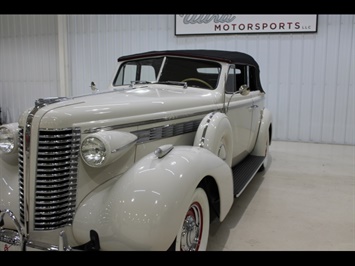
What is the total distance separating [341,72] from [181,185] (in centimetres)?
657

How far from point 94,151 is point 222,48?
663cm

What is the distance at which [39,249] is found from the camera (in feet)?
6.30

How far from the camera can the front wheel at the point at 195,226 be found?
2211 mm

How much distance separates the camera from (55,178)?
1976mm

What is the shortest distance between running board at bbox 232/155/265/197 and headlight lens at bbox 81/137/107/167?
1.47 metres

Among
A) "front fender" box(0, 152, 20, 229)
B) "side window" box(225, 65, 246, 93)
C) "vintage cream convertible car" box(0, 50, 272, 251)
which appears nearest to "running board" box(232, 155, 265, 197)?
"vintage cream convertible car" box(0, 50, 272, 251)

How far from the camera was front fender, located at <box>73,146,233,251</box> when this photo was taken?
1.86 m

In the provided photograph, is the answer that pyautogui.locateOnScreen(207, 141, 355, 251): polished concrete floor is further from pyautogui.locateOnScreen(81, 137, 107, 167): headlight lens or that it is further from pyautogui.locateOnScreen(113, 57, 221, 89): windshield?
pyautogui.locateOnScreen(113, 57, 221, 89): windshield

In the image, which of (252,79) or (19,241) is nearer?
(19,241)

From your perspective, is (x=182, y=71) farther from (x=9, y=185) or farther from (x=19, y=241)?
(x=19, y=241)

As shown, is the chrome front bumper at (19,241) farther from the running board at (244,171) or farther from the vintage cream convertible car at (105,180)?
the running board at (244,171)

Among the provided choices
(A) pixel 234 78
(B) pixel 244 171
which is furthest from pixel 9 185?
(A) pixel 234 78
